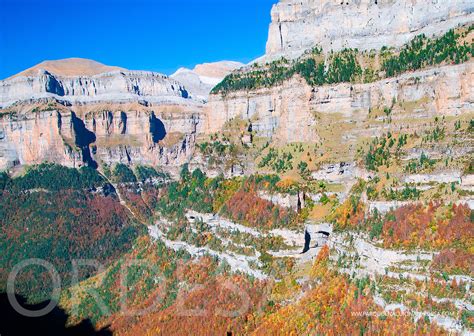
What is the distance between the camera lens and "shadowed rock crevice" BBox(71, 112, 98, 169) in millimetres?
183500

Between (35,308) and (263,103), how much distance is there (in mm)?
59112

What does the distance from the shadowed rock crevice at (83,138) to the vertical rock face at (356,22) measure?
A: 90336 millimetres

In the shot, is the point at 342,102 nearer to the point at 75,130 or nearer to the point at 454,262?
the point at 454,262

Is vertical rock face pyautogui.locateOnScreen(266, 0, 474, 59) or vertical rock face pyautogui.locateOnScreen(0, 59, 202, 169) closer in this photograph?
vertical rock face pyautogui.locateOnScreen(266, 0, 474, 59)

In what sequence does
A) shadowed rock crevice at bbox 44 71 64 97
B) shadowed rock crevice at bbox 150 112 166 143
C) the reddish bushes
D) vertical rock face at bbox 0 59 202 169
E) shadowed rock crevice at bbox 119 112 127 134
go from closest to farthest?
the reddish bushes
vertical rock face at bbox 0 59 202 169
shadowed rock crevice at bbox 44 71 64 97
shadowed rock crevice at bbox 119 112 127 134
shadowed rock crevice at bbox 150 112 166 143

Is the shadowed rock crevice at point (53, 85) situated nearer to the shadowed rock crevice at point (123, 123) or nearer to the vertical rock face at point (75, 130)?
the vertical rock face at point (75, 130)

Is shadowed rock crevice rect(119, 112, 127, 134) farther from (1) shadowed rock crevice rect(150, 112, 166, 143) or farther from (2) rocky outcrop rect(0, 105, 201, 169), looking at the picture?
(1) shadowed rock crevice rect(150, 112, 166, 143)

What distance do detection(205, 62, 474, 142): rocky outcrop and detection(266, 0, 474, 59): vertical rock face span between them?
1064 centimetres

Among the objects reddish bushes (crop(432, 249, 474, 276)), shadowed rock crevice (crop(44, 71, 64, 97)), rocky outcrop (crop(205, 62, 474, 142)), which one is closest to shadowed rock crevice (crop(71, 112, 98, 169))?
shadowed rock crevice (crop(44, 71, 64, 97))

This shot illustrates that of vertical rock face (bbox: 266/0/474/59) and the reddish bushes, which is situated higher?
vertical rock face (bbox: 266/0/474/59)

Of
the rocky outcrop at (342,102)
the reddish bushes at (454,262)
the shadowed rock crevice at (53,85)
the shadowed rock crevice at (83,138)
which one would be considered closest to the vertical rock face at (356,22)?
the rocky outcrop at (342,102)

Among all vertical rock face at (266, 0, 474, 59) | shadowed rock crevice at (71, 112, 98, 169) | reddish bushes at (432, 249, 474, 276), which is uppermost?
vertical rock face at (266, 0, 474, 59)

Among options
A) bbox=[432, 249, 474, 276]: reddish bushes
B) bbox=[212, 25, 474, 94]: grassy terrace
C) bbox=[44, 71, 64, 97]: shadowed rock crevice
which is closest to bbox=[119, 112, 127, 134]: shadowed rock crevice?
bbox=[44, 71, 64, 97]: shadowed rock crevice

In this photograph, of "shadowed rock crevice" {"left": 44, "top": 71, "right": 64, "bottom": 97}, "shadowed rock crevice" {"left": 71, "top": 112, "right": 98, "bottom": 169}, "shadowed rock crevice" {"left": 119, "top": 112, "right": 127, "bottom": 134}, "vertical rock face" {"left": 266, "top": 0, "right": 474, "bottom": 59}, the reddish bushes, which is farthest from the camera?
"shadowed rock crevice" {"left": 119, "top": 112, "right": 127, "bottom": 134}
